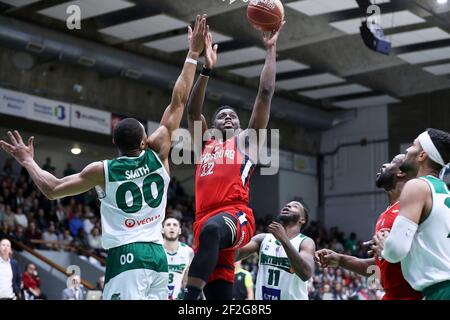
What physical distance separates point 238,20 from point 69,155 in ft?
32.1

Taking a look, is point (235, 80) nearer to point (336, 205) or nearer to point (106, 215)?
point (336, 205)

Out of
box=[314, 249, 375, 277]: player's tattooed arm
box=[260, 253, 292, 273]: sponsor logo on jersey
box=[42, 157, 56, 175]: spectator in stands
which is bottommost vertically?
box=[314, 249, 375, 277]: player's tattooed arm

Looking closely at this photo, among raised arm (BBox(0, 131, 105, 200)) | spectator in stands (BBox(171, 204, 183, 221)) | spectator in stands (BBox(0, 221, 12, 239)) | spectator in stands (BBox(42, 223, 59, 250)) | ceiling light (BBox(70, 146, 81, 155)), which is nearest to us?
raised arm (BBox(0, 131, 105, 200))

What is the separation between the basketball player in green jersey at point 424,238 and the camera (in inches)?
180

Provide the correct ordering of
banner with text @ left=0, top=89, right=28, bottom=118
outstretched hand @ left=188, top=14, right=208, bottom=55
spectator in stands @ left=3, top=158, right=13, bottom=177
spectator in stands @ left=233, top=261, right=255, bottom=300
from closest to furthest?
1. outstretched hand @ left=188, top=14, right=208, bottom=55
2. spectator in stands @ left=233, top=261, right=255, bottom=300
3. banner with text @ left=0, top=89, right=28, bottom=118
4. spectator in stands @ left=3, top=158, right=13, bottom=177

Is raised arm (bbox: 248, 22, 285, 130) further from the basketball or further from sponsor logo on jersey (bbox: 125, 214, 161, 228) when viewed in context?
sponsor logo on jersey (bbox: 125, 214, 161, 228)

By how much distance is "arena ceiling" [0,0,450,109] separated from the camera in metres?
20.2

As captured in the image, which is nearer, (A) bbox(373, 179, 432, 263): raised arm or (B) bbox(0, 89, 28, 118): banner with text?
(A) bbox(373, 179, 432, 263): raised arm

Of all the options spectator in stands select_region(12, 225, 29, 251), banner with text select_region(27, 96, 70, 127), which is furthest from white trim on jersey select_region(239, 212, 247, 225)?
banner with text select_region(27, 96, 70, 127)

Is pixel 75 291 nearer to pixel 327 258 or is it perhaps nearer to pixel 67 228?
pixel 67 228

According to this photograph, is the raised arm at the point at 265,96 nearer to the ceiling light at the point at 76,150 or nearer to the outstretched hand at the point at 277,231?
the outstretched hand at the point at 277,231

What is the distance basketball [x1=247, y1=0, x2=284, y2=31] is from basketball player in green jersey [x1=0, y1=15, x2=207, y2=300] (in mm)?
1684

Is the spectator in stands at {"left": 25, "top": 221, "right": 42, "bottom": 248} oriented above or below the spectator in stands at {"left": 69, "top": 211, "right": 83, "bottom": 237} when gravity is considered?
below

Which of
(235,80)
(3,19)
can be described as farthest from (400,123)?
(3,19)
